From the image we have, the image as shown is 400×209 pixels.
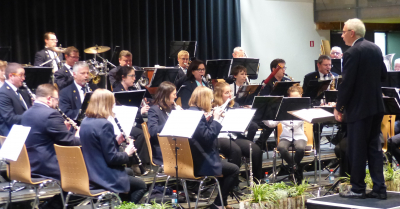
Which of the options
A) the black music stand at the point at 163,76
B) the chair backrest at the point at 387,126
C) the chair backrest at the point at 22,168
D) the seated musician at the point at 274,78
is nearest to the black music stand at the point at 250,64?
the seated musician at the point at 274,78

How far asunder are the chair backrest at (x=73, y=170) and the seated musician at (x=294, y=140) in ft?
9.29

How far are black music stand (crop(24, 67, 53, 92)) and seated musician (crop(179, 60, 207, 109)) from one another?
167 centimetres

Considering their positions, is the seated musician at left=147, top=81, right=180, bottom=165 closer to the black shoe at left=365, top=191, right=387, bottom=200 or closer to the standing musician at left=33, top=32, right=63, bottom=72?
the black shoe at left=365, top=191, right=387, bottom=200

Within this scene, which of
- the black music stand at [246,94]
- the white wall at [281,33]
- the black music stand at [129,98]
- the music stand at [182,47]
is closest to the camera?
the black music stand at [129,98]

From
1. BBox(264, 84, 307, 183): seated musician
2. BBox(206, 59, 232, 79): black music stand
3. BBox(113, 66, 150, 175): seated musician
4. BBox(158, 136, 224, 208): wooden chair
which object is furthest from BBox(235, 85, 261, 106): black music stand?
BBox(158, 136, 224, 208): wooden chair

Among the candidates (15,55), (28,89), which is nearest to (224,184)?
(28,89)

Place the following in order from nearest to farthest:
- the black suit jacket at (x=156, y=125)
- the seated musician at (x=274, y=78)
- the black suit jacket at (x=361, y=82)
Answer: the black suit jacket at (x=361, y=82)
the black suit jacket at (x=156, y=125)
the seated musician at (x=274, y=78)

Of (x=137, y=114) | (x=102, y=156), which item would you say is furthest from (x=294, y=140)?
(x=102, y=156)

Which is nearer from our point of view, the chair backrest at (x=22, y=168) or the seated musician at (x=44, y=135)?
the chair backrest at (x=22, y=168)

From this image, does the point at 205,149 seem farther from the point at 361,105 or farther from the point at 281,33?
the point at 281,33

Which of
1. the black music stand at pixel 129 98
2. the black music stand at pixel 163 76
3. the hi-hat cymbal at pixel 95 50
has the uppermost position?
the hi-hat cymbal at pixel 95 50

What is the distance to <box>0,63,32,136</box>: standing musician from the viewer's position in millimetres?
5242

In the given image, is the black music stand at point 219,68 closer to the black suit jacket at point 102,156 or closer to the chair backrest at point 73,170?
the black suit jacket at point 102,156

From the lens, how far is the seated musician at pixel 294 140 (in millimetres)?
6199
